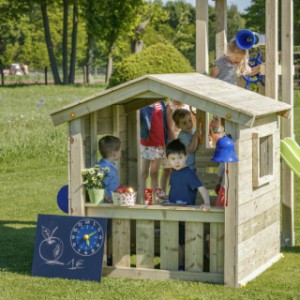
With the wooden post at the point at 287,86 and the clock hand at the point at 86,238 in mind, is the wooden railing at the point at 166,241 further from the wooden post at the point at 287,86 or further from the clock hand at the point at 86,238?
the wooden post at the point at 287,86

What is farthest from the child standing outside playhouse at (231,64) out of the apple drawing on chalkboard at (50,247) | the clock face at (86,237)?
the apple drawing on chalkboard at (50,247)

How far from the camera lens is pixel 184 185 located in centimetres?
812

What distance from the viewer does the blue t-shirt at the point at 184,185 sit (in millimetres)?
8094

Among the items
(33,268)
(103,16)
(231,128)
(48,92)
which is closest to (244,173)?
(231,128)

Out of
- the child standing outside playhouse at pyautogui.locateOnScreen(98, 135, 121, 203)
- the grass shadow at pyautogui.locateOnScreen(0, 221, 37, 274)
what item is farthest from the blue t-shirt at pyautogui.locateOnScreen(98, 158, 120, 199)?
the grass shadow at pyautogui.locateOnScreen(0, 221, 37, 274)

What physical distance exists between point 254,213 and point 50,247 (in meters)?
1.83

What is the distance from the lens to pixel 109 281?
775 centimetres

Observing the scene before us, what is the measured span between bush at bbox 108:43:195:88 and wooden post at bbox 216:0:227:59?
57.5ft

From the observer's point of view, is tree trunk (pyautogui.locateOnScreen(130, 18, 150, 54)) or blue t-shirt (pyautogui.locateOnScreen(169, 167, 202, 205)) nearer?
blue t-shirt (pyautogui.locateOnScreen(169, 167, 202, 205))

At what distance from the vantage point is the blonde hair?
30.1 feet

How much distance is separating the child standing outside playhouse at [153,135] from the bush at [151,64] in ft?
57.3

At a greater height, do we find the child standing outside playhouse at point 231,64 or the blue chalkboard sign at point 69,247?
the child standing outside playhouse at point 231,64

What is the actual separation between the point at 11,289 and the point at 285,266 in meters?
2.64

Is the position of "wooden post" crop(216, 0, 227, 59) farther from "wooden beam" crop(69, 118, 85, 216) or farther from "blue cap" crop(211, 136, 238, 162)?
"blue cap" crop(211, 136, 238, 162)
